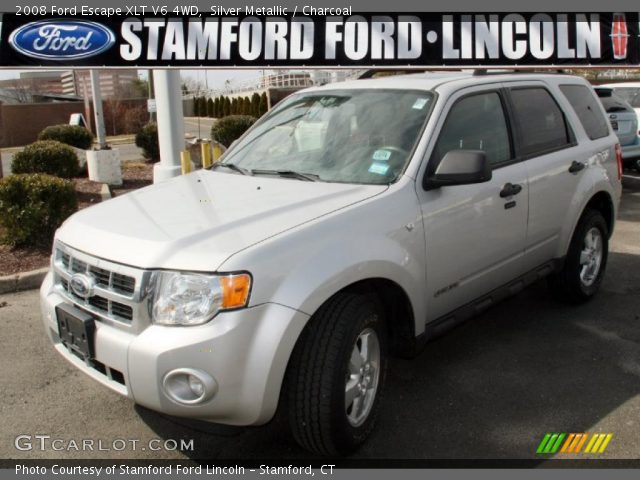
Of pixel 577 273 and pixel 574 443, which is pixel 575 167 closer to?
pixel 577 273

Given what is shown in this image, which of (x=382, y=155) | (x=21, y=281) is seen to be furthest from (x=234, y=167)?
(x=21, y=281)

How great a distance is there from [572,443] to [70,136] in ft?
46.2

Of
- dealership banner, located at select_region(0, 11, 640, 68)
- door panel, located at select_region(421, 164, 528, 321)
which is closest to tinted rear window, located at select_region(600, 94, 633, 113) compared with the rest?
dealership banner, located at select_region(0, 11, 640, 68)

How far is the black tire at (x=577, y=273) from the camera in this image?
5.13 m

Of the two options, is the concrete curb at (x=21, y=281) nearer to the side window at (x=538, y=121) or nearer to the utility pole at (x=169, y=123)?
the utility pole at (x=169, y=123)

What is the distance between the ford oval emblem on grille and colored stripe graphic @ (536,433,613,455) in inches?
94.7

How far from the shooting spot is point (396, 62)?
903 centimetres

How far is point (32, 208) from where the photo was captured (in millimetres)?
6793

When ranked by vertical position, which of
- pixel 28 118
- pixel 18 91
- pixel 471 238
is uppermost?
pixel 18 91

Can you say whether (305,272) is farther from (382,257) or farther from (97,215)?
(97,215)

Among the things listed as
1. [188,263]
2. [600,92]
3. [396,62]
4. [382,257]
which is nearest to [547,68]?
[396,62]

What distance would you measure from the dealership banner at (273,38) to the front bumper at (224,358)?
6.77m

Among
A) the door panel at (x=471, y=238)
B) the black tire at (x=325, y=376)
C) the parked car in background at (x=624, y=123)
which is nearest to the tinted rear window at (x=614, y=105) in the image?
the parked car in background at (x=624, y=123)

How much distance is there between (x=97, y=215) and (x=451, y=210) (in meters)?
2.01
